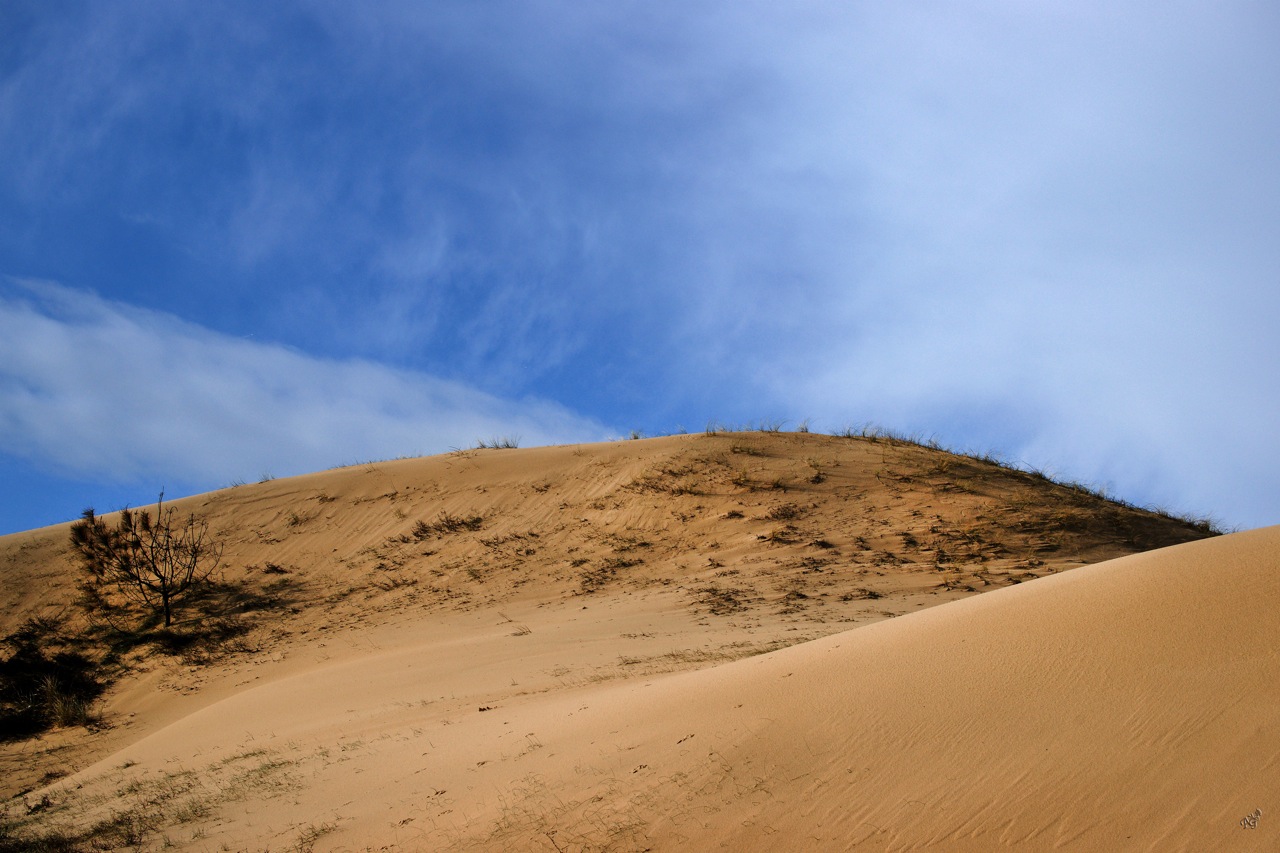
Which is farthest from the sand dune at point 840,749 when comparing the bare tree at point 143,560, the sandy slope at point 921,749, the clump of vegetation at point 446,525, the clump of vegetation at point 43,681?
the clump of vegetation at point 446,525

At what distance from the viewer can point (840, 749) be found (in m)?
4.38

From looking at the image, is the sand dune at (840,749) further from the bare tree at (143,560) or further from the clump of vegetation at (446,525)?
Result: the clump of vegetation at (446,525)

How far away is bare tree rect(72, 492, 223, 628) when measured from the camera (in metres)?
15.9

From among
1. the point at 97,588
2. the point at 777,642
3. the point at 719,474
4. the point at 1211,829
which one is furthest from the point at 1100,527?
the point at 97,588

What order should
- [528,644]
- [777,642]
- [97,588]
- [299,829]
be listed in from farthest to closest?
[97,588] → [528,644] → [777,642] → [299,829]

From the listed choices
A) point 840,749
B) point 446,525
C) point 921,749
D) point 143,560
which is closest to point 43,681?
point 143,560

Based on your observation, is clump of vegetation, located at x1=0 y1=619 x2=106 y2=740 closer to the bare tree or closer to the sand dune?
the bare tree

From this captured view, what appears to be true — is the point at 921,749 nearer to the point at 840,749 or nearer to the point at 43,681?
the point at 840,749

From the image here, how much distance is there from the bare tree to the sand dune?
7535 millimetres

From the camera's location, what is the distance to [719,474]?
1772 cm

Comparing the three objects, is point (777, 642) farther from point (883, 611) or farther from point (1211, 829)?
point (1211, 829)

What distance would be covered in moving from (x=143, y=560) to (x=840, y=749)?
16123 millimetres

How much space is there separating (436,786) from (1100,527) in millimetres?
13654

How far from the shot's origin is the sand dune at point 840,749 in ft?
11.6
